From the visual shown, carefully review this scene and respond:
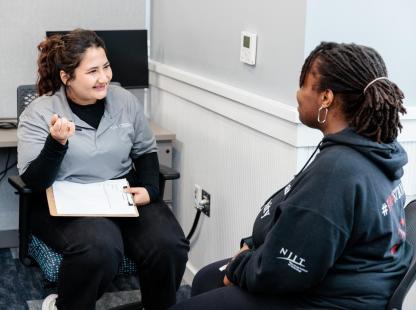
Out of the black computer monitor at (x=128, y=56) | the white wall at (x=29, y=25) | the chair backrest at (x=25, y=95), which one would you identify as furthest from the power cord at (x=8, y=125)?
the black computer monitor at (x=128, y=56)

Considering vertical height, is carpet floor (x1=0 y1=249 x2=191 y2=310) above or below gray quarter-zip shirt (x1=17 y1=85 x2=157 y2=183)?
below

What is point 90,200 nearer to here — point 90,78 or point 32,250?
point 32,250

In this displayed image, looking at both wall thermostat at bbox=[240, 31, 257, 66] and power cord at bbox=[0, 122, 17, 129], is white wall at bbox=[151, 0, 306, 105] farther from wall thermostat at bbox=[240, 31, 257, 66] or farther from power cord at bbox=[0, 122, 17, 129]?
power cord at bbox=[0, 122, 17, 129]

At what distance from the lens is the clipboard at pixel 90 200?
233cm

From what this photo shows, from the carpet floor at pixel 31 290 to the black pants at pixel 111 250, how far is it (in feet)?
1.58

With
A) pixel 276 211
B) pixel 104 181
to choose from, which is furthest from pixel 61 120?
pixel 276 211

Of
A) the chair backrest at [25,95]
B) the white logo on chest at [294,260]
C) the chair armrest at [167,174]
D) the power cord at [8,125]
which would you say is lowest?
the chair armrest at [167,174]

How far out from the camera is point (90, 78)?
248 centimetres

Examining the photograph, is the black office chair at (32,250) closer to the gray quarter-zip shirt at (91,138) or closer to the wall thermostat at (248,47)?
the gray quarter-zip shirt at (91,138)

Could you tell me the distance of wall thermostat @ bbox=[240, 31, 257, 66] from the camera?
97.2 inches

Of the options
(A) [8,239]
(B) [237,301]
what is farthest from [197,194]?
(B) [237,301]

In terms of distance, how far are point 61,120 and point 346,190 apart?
101 cm

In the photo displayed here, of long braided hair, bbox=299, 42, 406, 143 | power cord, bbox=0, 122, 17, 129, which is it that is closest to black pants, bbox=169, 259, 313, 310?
long braided hair, bbox=299, 42, 406, 143

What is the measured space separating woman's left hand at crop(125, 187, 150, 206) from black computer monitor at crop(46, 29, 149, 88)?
73 cm
